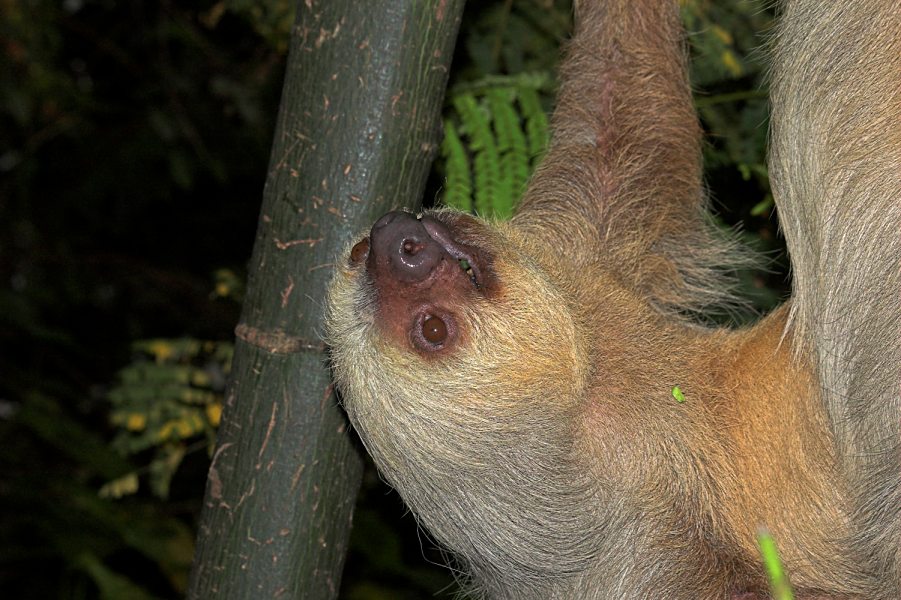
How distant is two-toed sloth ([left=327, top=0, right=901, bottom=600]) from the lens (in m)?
4.16

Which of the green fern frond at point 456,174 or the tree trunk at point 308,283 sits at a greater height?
the green fern frond at point 456,174

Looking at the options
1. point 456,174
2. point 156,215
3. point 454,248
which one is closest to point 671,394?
point 454,248

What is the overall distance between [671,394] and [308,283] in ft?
6.13

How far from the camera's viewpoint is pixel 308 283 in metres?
4.90

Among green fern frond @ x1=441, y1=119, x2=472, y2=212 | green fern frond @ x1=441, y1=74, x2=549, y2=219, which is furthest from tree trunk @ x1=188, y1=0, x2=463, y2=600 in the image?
green fern frond @ x1=441, y1=74, x2=549, y2=219

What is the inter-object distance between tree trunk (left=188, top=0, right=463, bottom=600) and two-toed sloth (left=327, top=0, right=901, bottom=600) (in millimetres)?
221

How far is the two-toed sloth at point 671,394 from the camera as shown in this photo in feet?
13.7

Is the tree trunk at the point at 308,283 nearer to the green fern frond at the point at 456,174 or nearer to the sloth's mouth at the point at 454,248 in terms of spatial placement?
the sloth's mouth at the point at 454,248

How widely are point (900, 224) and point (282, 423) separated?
291 centimetres

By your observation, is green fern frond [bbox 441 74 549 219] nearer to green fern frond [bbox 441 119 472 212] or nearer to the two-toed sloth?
green fern frond [bbox 441 119 472 212]

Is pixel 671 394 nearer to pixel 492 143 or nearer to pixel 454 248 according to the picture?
pixel 454 248

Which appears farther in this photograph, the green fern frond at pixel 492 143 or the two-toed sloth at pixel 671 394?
Answer: the green fern frond at pixel 492 143

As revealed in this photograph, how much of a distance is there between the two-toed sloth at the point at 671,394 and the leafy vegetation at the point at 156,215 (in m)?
1.55

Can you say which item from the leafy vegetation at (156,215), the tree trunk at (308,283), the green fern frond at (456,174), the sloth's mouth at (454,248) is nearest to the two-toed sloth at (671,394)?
the sloth's mouth at (454,248)
